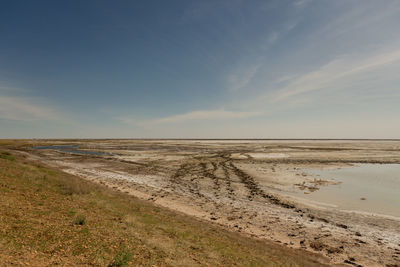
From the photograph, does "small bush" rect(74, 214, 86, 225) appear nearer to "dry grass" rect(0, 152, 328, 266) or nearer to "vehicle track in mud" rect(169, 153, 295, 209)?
"dry grass" rect(0, 152, 328, 266)

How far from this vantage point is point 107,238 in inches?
331

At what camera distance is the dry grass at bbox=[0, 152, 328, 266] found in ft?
22.2

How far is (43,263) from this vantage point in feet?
19.8

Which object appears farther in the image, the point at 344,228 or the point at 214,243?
the point at 344,228

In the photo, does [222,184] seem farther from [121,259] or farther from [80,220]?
[121,259]

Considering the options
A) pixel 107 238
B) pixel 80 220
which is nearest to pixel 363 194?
pixel 107 238

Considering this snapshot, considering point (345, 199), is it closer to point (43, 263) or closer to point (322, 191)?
point (322, 191)

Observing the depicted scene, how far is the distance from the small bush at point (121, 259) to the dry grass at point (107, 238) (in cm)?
3

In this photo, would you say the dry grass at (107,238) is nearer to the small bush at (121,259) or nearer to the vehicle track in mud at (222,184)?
the small bush at (121,259)

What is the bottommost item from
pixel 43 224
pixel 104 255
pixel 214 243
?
pixel 214 243

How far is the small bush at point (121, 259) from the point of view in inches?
261

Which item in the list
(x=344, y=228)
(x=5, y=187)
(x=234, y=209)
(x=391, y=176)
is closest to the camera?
(x=5, y=187)

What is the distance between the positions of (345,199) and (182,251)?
18.4 m

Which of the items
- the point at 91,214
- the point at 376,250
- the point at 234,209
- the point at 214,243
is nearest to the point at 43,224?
the point at 91,214
